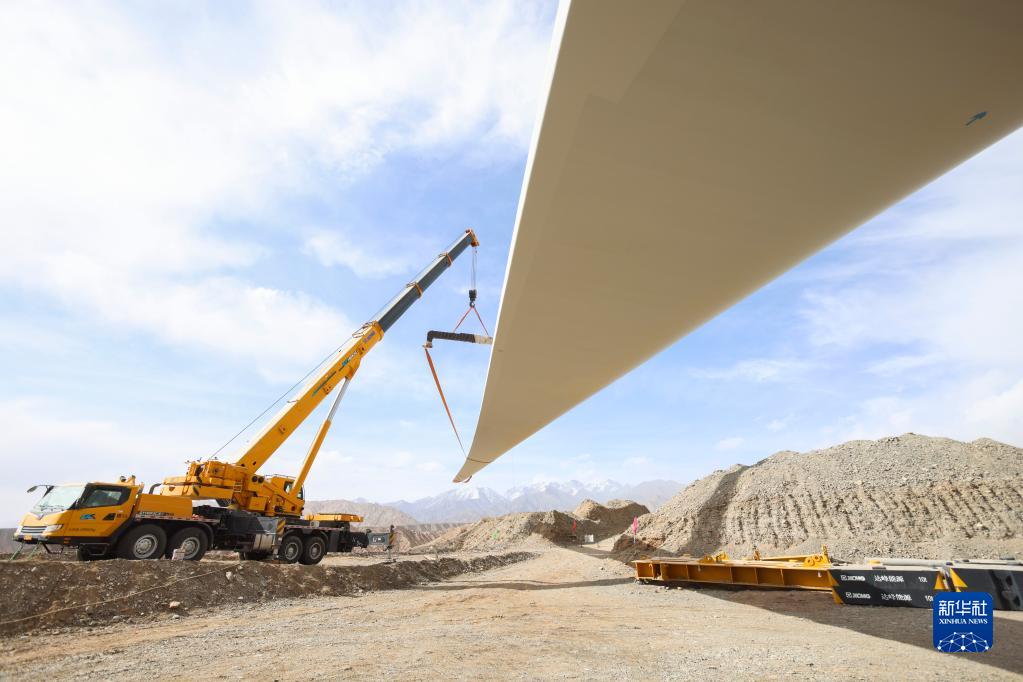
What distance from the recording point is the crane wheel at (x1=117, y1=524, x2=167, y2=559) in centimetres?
1012

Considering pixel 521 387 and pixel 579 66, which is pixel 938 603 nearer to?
pixel 521 387

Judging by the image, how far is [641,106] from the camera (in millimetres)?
2297

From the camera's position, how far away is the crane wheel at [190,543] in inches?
428

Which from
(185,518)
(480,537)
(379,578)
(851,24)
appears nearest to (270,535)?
(185,518)

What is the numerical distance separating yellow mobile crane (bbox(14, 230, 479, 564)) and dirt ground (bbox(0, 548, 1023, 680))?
3.10 metres

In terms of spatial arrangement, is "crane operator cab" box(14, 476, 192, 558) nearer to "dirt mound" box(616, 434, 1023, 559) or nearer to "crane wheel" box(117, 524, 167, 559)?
"crane wheel" box(117, 524, 167, 559)

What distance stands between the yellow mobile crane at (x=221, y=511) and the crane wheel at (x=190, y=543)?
2 centimetres

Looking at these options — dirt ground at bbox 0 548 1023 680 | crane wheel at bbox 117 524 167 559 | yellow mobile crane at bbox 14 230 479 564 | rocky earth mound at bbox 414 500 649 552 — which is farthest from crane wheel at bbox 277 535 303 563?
rocky earth mound at bbox 414 500 649 552

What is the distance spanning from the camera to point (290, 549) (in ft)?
43.7

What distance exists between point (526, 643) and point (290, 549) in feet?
32.1

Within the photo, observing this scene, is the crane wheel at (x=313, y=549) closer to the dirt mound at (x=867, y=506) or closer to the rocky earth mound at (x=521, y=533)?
the dirt mound at (x=867, y=506)

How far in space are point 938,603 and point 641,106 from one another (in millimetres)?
4823

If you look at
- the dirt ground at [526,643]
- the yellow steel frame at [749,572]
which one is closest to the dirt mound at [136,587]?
the dirt ground at [526,643]

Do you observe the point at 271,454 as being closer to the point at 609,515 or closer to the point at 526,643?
the point at 526,643
